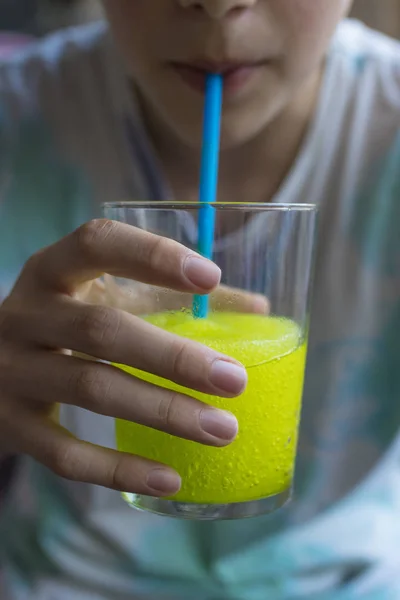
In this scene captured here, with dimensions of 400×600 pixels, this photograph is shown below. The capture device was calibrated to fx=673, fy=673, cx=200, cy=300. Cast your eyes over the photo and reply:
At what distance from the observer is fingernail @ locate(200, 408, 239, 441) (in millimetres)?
551

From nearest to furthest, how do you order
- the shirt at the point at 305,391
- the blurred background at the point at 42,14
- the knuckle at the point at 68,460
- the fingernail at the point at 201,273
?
1. the fingernail at the point at 201,273
2. the knuckle at the point at 68,460
3. the shirt at the point at 305,391
4. the blurred background at the point at 42,14

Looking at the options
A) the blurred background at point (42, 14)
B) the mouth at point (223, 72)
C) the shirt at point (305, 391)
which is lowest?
the shirt at point (305, 391)

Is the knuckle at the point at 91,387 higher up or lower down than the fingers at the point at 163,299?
lower down

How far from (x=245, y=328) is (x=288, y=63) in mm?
313

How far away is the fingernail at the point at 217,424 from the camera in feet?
1.81

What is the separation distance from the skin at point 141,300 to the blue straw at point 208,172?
25 mm

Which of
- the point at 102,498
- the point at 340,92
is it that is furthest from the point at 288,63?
the point at 102,498

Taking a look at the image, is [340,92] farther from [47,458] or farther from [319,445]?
[47,458]

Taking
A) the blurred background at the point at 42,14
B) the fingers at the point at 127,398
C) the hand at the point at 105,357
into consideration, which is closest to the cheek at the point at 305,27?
the hand at the point at 105,357

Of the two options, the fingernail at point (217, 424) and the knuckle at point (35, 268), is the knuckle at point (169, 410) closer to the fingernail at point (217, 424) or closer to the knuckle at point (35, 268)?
the fingernail at point (217, 424)

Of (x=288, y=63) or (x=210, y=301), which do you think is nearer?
(x=210, y=301)

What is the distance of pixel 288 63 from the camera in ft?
2.41

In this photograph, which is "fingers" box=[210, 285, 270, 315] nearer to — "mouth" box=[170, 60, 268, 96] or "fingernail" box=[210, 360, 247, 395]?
"fingernail" box=[210, 360, 247, 395]

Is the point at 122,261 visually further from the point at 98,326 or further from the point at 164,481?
the point at 164,481
